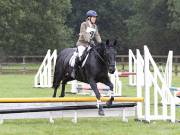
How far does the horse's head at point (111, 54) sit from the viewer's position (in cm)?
1174

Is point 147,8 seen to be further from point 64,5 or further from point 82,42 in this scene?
point 82,42

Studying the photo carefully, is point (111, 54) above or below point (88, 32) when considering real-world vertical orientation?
below

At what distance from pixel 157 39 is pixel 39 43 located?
15616mm

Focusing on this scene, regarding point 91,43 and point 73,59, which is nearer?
point 91,43

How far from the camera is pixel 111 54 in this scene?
38.8 ft

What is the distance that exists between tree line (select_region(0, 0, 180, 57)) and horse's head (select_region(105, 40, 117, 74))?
39.9m

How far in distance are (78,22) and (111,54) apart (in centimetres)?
6748

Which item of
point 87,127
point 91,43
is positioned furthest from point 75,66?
point 87,127

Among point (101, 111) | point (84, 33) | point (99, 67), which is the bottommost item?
point (101, 111)

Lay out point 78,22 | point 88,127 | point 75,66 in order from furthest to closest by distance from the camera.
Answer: point 78,22 → point 75,66 → point 88,127

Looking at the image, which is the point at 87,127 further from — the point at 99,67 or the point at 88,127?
the point at 99,67

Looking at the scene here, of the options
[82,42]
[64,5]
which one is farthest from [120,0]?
[82,42]

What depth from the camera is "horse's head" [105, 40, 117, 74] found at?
11.7 meters

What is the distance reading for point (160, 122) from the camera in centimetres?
1252
